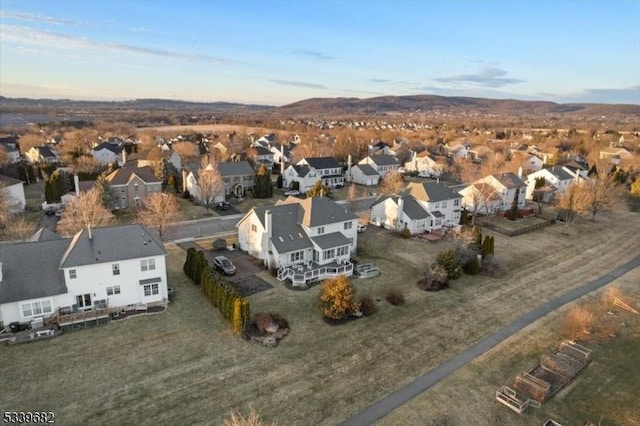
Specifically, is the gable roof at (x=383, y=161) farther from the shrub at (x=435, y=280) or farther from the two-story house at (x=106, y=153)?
the two-story house at (x=106, y=153)

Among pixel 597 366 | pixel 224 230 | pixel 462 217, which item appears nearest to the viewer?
pixel 597 366

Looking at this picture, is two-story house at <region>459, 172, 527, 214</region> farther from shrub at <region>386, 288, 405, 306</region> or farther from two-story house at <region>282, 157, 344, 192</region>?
shrub at <region>386, 288, 405, 306</region>

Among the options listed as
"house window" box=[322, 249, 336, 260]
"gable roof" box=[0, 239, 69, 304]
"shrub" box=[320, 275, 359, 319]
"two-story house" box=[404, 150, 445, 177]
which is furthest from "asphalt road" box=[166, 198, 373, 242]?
"two-story house" box=[404, 150, 445, 177]

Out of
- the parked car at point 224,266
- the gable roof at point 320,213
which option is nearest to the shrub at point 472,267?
the gable roof at point 320,213

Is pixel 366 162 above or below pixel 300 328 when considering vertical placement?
above

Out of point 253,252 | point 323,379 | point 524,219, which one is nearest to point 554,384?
point 323,379

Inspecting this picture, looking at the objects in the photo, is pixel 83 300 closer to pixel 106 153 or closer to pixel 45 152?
pixel 106 153

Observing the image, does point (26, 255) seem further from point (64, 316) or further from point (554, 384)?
point (554, 384)
